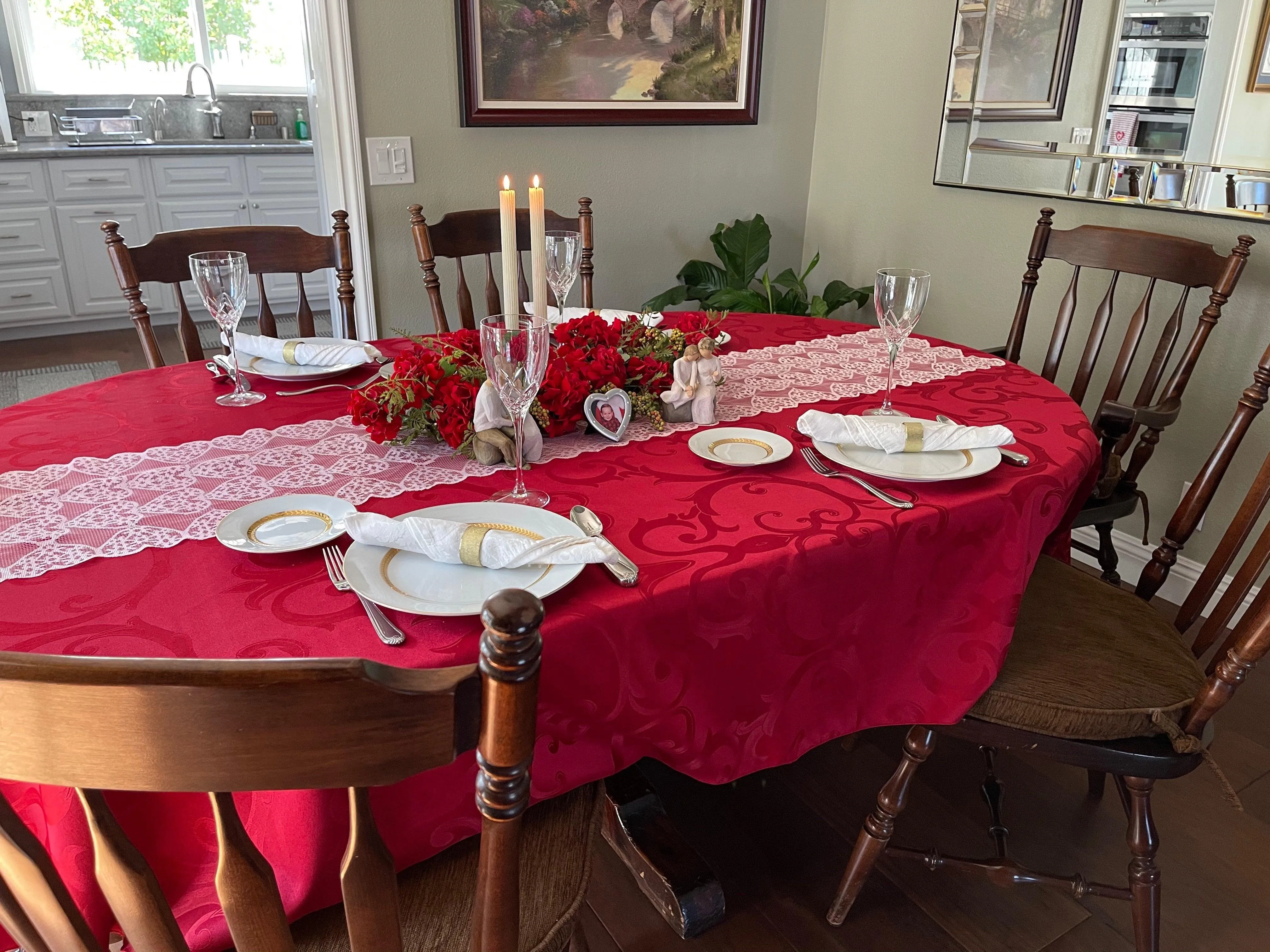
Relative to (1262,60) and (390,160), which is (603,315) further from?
(1262,60)

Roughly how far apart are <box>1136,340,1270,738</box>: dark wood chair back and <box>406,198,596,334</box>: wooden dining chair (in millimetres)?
1280

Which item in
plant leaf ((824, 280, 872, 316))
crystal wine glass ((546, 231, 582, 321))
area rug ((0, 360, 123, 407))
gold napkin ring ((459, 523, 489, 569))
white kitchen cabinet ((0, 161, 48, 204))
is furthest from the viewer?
white kitchen cabinet ((0, 161, 48, 204))

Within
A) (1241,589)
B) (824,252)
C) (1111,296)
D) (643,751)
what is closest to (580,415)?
(643,751)

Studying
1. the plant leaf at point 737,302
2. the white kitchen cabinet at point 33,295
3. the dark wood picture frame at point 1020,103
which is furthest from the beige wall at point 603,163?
the white kitchen cabinet at point 33,295

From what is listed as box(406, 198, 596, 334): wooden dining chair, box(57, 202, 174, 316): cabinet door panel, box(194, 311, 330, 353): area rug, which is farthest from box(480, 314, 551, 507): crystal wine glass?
box(57, 202, 174, 316): cabinet door panel

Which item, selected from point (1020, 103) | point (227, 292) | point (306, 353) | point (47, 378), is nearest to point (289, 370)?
point (306, 353)

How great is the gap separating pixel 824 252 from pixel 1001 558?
2.28 meters

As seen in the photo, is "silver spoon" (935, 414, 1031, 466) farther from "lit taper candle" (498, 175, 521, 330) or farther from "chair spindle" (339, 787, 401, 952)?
"chair spindle" (339, 787, 401, 952)

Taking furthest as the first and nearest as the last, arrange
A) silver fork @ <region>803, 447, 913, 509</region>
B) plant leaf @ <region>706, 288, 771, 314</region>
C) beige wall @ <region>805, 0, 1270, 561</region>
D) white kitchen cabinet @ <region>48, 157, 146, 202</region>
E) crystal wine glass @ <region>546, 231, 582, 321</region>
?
white kitchen cabinet @ <region>48, 157, 146, 202</region>
plant leaf @ <region>706, 288, 771, 314</region>
beige wall @ <region>805, 0, 1270, 561</region>
crystal wine glass @ <region>546, 231, 582, 321</region>
silver fork @ <region>803, 447, 913, 509</region>

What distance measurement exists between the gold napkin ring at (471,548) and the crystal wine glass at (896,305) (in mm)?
701

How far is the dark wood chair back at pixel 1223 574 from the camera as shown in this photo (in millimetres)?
1095

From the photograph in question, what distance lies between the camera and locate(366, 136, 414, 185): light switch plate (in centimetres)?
235

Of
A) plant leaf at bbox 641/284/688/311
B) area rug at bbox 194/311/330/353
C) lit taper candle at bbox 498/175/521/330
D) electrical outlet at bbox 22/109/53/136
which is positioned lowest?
area rug at bbox 194/311/330/353

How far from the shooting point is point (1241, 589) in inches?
49.3
